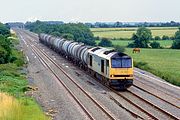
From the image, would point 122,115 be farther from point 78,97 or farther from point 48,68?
point 48,68

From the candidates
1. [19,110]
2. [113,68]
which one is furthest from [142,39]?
[19,110]

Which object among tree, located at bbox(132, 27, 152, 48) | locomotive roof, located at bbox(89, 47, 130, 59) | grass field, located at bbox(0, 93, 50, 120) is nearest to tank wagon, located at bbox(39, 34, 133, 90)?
locomotive roof, located at bbox(89, 47, 130, 59)

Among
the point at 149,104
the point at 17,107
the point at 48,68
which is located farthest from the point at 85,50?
the point at 17,107

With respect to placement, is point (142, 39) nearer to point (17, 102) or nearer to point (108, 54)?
point (108, 54)

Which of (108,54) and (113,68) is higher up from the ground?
(108,54)

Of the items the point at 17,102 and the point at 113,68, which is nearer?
the point at 17,102

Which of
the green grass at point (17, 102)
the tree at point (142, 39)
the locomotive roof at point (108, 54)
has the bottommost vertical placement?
the tree at point (142, 39)

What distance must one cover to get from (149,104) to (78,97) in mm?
5729

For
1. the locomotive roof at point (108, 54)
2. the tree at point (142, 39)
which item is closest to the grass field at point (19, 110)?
the locomotive roof at point (108, 54)

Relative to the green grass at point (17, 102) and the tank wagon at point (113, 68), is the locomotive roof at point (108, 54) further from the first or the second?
the green grass at point (17, 102)

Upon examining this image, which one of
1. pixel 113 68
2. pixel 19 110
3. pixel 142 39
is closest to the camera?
pixel 19 110

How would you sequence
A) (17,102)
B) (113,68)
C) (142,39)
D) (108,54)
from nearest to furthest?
(17,102), (113,68), (108,54), (142,39)

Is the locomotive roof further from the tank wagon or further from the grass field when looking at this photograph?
the grass field

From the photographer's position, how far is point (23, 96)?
111ft
